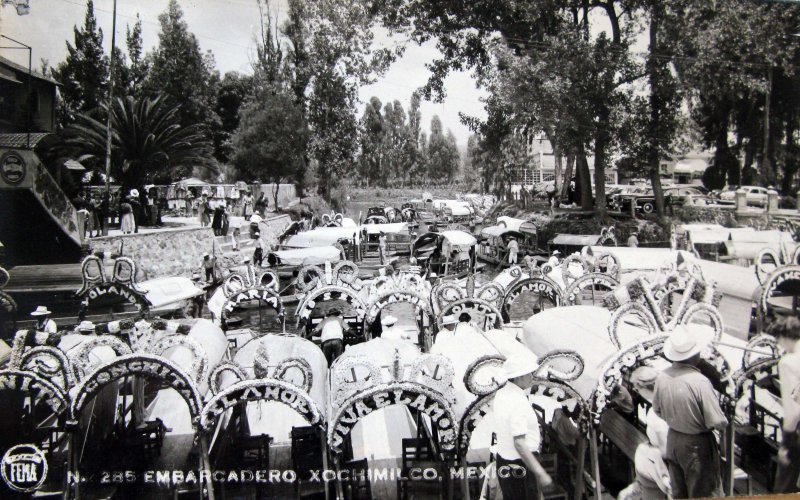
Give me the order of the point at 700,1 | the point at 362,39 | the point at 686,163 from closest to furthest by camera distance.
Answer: the point at 700,1 → the point at 362,39 → the point at 686,163

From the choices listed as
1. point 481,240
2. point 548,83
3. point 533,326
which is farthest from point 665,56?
point 481,240

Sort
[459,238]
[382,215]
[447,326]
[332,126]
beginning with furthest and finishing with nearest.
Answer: [382,215] < [459,238] < [332,126] < [447,326]

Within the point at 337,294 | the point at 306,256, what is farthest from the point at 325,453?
the point at 306,256

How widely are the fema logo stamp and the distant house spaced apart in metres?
3.00

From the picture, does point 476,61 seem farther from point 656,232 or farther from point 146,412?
point 146,412

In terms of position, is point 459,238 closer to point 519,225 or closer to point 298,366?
point 519,225

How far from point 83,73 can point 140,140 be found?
1.06 metres

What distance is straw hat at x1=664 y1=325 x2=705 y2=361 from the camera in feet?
14.7

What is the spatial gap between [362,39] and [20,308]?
19.1 feet

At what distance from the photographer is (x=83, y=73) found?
6629 mm

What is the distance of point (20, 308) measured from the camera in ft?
20.7

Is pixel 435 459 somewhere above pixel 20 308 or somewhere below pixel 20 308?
below

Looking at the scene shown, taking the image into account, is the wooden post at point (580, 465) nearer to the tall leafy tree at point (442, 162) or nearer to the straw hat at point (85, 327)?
the straw hat at point (85, 327)

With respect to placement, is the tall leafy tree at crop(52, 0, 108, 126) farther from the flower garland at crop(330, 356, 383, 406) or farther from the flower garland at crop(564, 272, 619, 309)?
the flower garland at crop(564, 272, 619, 309)
